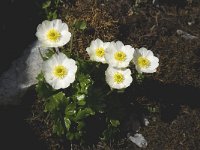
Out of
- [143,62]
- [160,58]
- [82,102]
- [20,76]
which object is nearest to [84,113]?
[82,102]

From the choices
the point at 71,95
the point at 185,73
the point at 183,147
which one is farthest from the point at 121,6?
the point at 183,147

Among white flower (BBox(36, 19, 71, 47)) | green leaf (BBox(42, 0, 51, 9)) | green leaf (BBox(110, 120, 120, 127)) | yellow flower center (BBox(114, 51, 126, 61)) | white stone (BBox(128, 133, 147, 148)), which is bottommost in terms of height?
white stone (BBox(128, 133, 147, 148))

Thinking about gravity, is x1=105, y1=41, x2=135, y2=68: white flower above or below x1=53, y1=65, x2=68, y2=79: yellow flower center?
above

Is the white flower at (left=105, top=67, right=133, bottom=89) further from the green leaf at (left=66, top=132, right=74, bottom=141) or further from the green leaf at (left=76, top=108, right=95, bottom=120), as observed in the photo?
the green leaf at (left=66, top=132, right=74, bottom=141)

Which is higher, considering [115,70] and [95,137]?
[115,70]

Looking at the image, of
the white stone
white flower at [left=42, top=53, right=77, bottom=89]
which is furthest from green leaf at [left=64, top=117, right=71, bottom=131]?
the white stone

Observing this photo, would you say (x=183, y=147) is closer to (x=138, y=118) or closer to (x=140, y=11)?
(x=138, y=118)

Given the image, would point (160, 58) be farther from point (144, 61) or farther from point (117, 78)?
point (117, 78)
